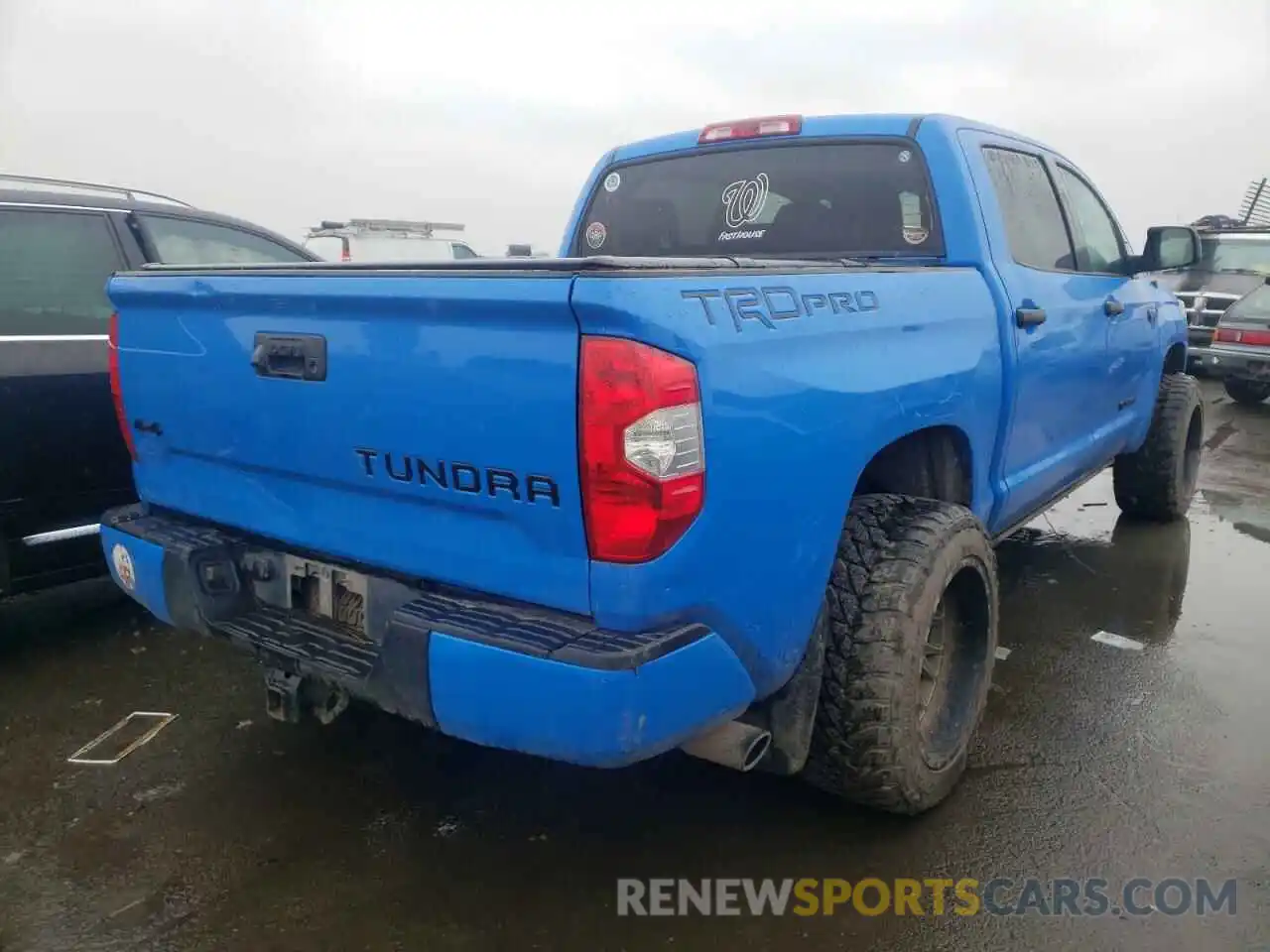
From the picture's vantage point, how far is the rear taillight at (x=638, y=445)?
181 cm

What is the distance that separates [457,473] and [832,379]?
84 centimetres

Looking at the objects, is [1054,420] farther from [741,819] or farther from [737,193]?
[741,819]

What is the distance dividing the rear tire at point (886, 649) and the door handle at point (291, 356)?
134 centimetres

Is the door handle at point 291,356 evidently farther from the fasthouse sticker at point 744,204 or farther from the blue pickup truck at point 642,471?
the fasthouse sticker at point 744,204

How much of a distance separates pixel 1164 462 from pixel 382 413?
472cm

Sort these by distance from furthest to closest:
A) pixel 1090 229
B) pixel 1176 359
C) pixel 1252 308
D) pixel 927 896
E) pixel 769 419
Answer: pixel 1252 308 < pixel 1176 359 < pixel 1090 229 < pixel 927 896 < pixel 769 419

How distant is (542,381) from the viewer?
1888 mm

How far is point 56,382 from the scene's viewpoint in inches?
140

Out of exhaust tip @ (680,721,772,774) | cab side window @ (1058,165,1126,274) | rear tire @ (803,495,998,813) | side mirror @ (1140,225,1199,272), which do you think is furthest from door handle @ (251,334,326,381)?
side mirror @ (1140,225,1199,272)

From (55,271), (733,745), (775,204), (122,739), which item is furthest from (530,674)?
(55,271)

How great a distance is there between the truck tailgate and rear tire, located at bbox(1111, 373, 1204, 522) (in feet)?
14.6

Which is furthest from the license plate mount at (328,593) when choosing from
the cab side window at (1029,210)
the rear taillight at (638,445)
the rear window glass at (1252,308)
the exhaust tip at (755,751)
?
the rear window glass at (1252,308)

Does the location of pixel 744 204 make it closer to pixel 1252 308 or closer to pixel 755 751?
pixel 755 751

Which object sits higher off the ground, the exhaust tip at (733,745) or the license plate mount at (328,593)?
the license plate mount at (328,593)
